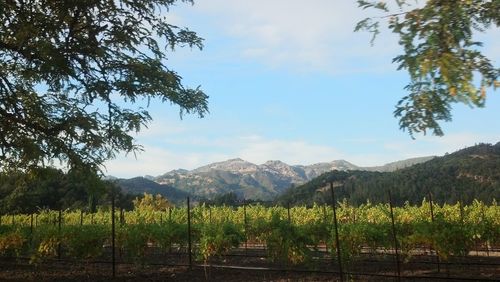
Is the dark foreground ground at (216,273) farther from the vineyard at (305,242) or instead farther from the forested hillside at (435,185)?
the forested hillside at (435,185)

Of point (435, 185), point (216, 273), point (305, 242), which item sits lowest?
point (216, 273)

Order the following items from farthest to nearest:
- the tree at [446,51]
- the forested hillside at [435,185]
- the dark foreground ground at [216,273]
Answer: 1. the forested hillside at [435,185]
2. the dark foreground ground at [216,273]
3. the tree at [446,51]

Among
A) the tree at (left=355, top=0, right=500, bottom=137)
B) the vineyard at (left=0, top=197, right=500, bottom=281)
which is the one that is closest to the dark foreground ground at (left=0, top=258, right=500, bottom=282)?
the vineyard at (left=0, top=197, right=500, bottom=281)

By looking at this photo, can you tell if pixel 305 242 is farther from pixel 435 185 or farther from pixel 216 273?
pixel 435 185

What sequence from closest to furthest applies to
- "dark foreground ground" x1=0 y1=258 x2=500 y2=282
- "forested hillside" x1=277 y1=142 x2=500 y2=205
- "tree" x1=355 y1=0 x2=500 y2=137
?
"tree" x1=355 y1=0 x2=500 y2=137 → "dark foreground ground" x1=0 y1=258 x2=500 y2=282 → "forested hillside" x1=277 y1=142 x2=500 y2=205

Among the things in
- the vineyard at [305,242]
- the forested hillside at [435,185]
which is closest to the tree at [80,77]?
the vineyard at [305,242]

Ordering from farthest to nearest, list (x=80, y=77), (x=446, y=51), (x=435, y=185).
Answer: (x=435, y=185) → (x=80, y=77) → (x=446, y=51)

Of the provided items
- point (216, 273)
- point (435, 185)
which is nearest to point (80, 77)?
point (216, 273)

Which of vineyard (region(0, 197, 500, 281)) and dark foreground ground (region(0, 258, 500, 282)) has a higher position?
vineyard (region(0, 197, 500, 281))

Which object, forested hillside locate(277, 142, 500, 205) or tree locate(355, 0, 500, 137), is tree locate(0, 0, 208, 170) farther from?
A: forested hillside locate(277, 142, 500, 205)

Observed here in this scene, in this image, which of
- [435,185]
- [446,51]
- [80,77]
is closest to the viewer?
[446,51]

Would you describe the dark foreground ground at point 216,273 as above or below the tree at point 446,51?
below

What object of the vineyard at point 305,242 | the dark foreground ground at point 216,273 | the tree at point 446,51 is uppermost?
the tree at point 446,51

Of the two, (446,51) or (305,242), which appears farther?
(305,242)
